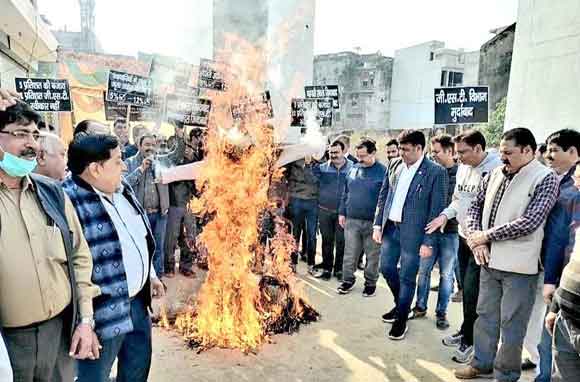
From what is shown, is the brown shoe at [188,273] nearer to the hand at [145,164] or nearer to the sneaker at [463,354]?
the hand at [145,164]

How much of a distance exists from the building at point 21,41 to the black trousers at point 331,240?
8.90m

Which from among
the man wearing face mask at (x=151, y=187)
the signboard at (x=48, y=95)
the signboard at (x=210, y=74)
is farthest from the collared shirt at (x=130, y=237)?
the signboard at (x=48, y=95)

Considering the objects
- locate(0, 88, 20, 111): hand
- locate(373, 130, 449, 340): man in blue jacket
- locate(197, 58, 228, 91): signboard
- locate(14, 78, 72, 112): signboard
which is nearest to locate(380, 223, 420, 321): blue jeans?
locate(373, 130, 449, 340): man in blue jacket

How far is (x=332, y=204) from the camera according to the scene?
724cm

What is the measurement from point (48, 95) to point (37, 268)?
24.3ft

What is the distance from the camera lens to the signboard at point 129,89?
7.80 metres

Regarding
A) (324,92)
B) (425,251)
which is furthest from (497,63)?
(425,251)

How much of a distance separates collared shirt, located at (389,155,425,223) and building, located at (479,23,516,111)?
14781 mm

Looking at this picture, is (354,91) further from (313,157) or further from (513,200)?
(513,200)

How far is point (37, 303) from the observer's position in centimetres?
210

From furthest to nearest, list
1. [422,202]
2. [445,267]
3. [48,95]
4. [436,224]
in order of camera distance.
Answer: [48,95], [445,267], [422,202], [436,224]

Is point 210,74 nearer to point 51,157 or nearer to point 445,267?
point 51,157

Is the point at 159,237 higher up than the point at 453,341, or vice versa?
the point at 159,237

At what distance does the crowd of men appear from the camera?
2146 mm
